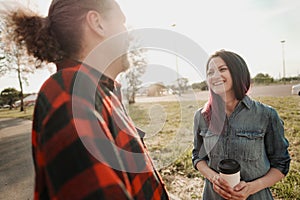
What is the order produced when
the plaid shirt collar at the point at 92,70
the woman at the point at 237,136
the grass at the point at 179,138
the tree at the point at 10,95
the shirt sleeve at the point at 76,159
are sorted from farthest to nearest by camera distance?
1. the tree at the point at 10,95
2. the grass at the point at 179,138
3. the woman at the point at 237,136
4. the plaid shirt collar at the point at 92,70
5. the shirt sleeve at the point at 76,159

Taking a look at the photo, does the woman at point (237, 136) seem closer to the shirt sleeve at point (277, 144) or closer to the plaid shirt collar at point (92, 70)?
the shirt sleeve at point (277, 144)

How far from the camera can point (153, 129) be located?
7.28 feet

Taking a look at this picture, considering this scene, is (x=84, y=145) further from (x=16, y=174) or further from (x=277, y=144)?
(x=16, y=174)

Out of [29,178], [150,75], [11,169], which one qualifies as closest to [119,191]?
[150,75]

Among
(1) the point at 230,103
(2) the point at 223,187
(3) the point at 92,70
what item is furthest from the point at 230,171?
(3) the point at 92,70

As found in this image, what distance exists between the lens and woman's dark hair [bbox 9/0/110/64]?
3.09 ft

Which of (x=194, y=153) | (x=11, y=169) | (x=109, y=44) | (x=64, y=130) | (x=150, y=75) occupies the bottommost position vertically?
(x=11, y=169)

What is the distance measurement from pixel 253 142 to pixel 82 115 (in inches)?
56.2

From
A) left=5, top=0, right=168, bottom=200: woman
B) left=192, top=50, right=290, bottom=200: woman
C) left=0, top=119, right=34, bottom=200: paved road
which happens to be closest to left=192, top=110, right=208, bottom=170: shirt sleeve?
left=192, top=50, right=290, bottom=200: woman

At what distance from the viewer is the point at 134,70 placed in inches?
66.9

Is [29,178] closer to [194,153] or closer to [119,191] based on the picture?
[194,153]

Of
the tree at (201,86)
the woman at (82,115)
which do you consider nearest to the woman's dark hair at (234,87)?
the tree at (201,86)

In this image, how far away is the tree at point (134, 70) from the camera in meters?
1.23

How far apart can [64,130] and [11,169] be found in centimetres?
568
